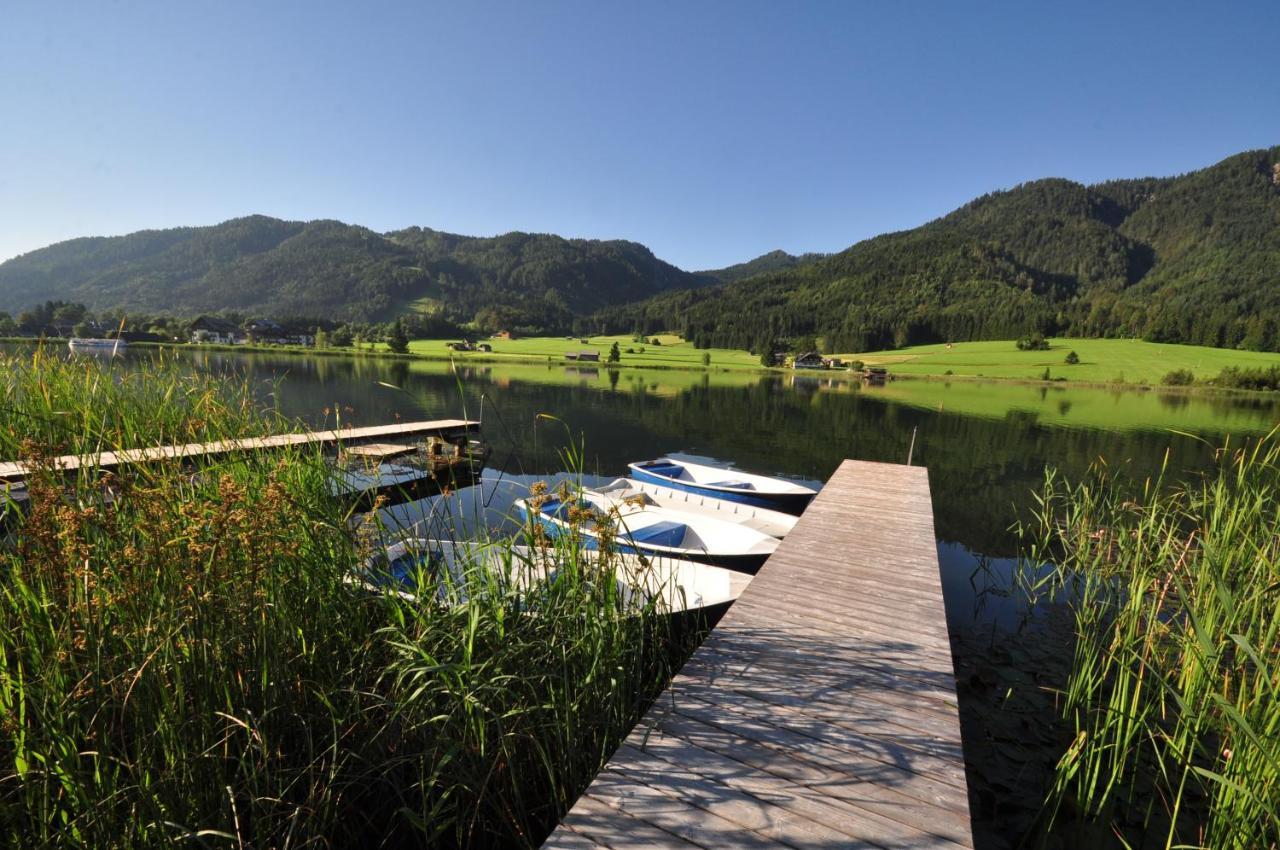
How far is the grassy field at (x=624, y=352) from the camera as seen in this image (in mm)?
88625

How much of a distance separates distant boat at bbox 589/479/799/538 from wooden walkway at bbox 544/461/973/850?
16.1 ft

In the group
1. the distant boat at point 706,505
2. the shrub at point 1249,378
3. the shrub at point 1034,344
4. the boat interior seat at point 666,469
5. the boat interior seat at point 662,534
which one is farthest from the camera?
the shrub at point 1034,344

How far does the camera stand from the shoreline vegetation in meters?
60.2

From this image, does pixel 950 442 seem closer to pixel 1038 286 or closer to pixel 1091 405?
pixel 1091 405

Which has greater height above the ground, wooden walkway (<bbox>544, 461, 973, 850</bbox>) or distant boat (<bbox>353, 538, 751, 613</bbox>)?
distant boat (<bbox>353, 538, 751, 613</bbox>)

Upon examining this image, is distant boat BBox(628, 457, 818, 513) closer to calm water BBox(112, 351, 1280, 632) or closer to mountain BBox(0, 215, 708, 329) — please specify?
calm water BBox(112, 351, 1280, 632)

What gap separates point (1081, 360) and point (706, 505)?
88087 millimetres

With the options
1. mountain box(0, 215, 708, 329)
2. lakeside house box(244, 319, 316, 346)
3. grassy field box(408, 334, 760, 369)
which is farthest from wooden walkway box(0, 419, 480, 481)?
mountain box(0, 215, 708, 329)

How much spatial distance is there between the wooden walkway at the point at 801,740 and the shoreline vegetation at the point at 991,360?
61628 mm

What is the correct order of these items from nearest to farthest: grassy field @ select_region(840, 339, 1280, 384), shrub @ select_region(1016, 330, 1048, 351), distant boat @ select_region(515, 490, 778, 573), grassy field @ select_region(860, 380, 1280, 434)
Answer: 1. distant boat @ select_region(515, 490, 778, 573)
2. grassy field @ select_region(860, 380, 1280, 434)
3. grassy field @ select_region(840, 339, 1280, 384)
4. shrub @ select_region(1016, 330, 1048, 351)

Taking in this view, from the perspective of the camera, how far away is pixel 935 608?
5387 mm

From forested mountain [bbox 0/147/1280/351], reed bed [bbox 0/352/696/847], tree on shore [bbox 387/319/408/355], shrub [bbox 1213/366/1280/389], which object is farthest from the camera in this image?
forested mountain [bbox 0/147/1280/351]

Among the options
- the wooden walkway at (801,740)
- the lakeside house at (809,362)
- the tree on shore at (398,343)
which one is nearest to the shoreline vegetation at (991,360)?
the tree on shore at (398,343)

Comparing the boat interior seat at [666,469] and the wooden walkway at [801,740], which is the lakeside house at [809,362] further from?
the wooden walkway at [801,740]
